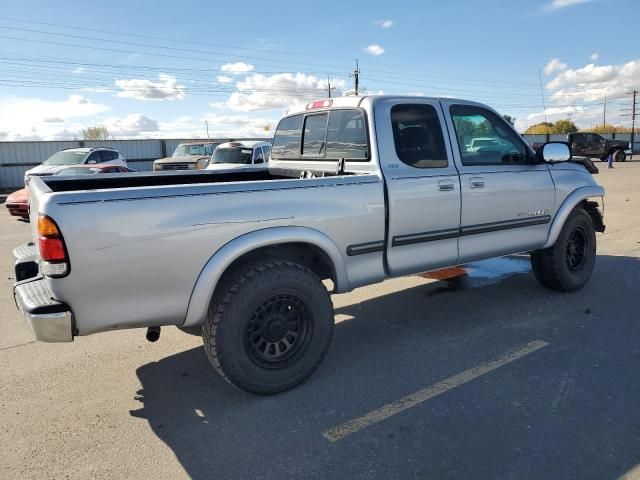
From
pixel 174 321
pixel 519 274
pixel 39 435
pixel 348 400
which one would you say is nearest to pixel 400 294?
pixel 519 274

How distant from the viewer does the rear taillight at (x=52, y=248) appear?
106 inches

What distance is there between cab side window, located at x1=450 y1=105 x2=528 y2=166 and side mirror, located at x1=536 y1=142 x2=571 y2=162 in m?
0.15

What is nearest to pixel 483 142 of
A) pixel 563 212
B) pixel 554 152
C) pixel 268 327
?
pixel 554 152

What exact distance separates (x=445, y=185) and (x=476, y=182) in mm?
390

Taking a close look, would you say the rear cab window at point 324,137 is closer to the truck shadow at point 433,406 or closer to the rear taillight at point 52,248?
the truck shadow at point 433,406

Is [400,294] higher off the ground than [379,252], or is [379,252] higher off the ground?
[379,252]

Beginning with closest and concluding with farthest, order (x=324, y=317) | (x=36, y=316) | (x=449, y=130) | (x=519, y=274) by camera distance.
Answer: (x=36, y=316) → (x=324, y=317) → (x=449, y=130) → (x=519, y=274)

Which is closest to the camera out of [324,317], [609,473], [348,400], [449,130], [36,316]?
[609,473]

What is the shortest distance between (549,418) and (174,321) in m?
2.34

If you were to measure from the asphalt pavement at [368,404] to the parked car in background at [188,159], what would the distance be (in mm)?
13602

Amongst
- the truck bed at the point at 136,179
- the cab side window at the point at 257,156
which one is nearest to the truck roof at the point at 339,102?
the truck bed at the point at 136,179

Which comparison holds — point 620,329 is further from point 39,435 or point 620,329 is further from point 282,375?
point 39,435

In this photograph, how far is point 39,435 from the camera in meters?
3.05

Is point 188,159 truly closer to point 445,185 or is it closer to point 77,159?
point 77,159
